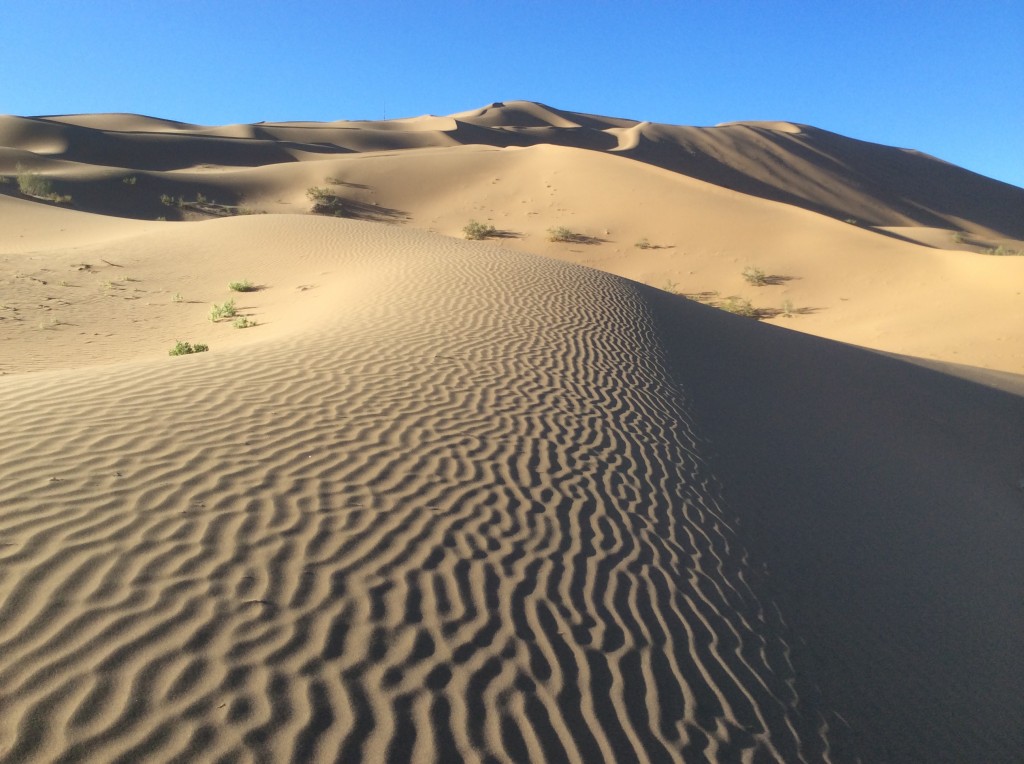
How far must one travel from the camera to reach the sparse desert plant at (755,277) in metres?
22.4

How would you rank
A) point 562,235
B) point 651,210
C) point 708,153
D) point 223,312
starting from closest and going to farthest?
point 223,312, point 562,235, point 651,210, point 708,153

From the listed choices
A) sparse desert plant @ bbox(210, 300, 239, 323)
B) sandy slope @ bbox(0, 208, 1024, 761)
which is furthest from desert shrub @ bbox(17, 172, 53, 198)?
sandy slope @ bbox(0, 208, 1024, 761)

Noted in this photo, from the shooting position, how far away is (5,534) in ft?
11.4

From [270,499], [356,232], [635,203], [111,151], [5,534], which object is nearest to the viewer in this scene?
[5,534]

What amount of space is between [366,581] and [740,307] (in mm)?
18371

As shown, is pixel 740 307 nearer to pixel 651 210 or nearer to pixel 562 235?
pixel 562 235

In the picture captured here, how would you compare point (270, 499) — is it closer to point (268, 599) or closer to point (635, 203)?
point (268, 599)

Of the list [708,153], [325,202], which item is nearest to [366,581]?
[325,202]

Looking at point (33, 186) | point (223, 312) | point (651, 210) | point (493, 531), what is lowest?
point (33, 186)

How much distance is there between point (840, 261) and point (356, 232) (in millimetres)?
16339

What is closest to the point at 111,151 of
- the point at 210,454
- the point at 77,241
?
the point at 77,241

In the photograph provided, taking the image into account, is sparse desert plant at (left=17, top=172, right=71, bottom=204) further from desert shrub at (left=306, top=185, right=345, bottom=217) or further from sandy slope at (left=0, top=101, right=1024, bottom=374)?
desert shrub at (left=306, top=185, right=345, bottom=217)

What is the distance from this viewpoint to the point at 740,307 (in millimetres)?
19984

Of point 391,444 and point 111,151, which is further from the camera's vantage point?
point 111,151
